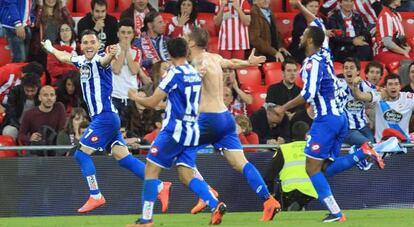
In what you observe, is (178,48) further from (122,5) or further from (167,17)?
(122,5)

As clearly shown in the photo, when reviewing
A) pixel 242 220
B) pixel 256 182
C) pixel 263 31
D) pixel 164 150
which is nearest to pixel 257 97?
pixel 263 31

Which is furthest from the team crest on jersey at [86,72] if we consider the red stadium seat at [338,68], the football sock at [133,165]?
the red stadium seat at [338,68]

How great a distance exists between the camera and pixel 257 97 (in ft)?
63.1

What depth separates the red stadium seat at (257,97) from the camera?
62.5 ft

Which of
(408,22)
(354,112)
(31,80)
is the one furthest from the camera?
(408,22)

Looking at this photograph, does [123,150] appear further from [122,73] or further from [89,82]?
[122,73]

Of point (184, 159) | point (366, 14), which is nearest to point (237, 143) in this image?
point (184, 159)

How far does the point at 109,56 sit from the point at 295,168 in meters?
2.80

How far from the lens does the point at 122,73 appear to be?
18.5 m

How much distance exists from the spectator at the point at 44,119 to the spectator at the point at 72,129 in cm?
20

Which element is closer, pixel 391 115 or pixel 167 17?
pixel 391 115

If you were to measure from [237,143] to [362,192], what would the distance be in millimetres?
2987

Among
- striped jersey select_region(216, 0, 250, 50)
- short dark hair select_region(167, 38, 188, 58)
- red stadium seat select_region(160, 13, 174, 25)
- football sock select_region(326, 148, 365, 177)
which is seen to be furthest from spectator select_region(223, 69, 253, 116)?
short dark hair select_region(167, 38, 188, 58)

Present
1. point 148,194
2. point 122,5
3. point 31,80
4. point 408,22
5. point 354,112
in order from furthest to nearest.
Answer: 1. point 408,22
2. point 122,5
3. point 31,80
4. point 354,112
5. point 148,194
